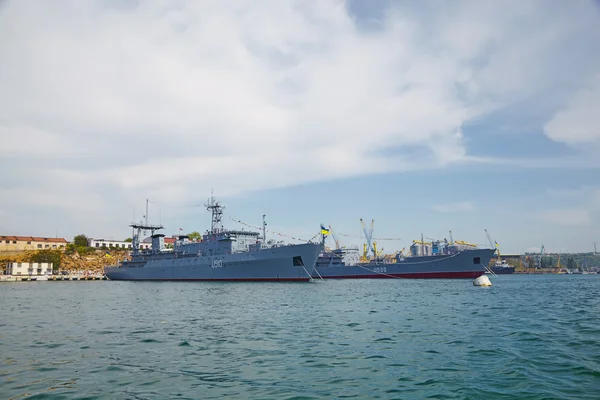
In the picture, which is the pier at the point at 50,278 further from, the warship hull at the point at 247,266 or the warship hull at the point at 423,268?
the warship hull at the point at 423,268

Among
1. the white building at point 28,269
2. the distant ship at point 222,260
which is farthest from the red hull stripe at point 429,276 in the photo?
the white building at point 28,269

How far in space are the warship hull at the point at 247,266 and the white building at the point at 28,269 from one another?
43.3 m

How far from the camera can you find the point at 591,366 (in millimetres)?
10016

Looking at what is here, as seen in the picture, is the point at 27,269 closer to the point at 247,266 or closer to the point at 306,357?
the point at 247,266

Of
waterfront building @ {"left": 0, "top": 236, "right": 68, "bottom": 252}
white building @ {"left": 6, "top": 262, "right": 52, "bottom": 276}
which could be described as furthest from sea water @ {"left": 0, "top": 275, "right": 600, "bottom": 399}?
waterfront building @ {"left": 0, "top": 236, "right": 68, "bottom": 252}

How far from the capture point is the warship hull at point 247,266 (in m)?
59.2

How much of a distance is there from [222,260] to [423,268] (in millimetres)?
40279

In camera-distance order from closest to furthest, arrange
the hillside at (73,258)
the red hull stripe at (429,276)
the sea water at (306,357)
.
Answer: the sea water at (306,357) < the red hull stripe at (429,276) < the hillside at (73,258)

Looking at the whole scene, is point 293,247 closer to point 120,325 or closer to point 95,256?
point 120,325

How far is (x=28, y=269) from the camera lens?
9888 cm

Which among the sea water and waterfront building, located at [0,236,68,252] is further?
waterfront building, located at [0,236,68,252]

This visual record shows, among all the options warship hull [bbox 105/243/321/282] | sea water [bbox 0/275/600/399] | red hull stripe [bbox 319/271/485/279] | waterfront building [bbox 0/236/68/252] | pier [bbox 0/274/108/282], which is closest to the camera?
sea water [bbox 0/275/600/399]

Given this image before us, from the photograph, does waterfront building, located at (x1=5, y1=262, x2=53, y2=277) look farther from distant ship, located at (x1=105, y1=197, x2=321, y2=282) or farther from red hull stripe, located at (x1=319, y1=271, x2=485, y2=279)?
red hull stripe, located at (x1=319, y1=271, x2=485, y2=279)

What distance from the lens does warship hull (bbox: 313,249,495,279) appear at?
74.7 m
